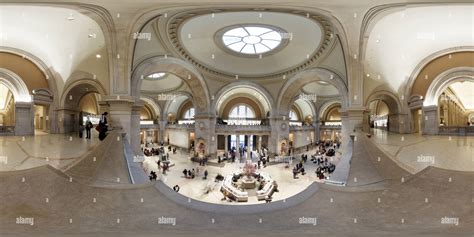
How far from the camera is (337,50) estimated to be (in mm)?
4570

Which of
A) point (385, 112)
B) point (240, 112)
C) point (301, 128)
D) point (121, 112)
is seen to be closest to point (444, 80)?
point (385, 112)

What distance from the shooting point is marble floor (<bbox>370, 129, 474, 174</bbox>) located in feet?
10.3

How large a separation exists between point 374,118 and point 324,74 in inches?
61.9

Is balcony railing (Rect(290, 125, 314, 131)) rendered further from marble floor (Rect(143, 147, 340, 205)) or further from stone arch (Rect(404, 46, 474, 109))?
stone arch (Rect(404, 46, 474, 109))

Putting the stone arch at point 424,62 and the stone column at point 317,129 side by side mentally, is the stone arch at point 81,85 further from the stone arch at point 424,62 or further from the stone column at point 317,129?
the stone column at point 317,129

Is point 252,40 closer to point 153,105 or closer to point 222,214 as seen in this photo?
point 222,214

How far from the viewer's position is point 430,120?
3549 millimetres

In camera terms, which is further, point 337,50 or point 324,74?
point 324,74

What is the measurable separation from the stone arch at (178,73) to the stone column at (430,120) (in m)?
4.90

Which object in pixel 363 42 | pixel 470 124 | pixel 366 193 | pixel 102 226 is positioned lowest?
pixel 102 226

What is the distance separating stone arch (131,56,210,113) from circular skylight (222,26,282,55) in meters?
1.56

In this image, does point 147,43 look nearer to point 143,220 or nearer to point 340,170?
point 143,220

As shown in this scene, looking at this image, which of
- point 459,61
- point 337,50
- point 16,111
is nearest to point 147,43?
point 16,111

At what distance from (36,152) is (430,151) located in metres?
6.22
